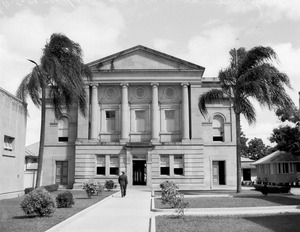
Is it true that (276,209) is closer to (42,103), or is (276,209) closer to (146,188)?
(42,103)

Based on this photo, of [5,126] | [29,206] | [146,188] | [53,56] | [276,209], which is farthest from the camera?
[146,188]

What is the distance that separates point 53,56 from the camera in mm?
26062

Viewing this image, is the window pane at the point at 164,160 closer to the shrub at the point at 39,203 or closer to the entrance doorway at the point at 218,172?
the entrance doorway at the point at 218,172

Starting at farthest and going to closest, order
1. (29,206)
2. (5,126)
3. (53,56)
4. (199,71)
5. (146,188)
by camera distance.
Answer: (199,71)
(146,188)
(53,56)
(5,126)
(29,206)

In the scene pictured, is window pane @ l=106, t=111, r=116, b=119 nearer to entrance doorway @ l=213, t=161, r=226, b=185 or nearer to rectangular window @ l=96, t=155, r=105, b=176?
rectangular window @ l=96, t=155, r=105, b=176

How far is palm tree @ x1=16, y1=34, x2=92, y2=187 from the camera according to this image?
84.4 ft

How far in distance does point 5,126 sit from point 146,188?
1749 cm

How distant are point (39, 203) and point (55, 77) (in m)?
12.5

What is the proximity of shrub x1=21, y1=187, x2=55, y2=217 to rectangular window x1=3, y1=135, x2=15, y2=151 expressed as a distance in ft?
35.0

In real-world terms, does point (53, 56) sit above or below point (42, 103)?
above

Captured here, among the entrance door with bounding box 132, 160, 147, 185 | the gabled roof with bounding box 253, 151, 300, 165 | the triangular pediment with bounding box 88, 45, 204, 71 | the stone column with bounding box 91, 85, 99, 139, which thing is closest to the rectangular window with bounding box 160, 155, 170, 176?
the entrance door with bounding box 132, 160, 147, 185

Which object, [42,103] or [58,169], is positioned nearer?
[42,103]

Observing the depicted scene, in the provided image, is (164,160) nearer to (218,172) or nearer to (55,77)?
(218,172)

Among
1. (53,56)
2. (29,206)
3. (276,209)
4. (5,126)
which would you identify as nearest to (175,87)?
(53,56)
